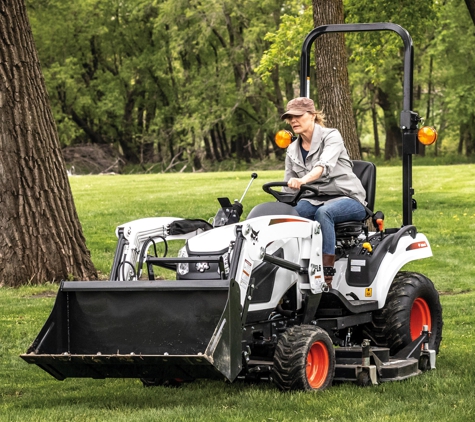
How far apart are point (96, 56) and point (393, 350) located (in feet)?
159

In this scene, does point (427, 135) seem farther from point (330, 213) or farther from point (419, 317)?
point (419, 317)

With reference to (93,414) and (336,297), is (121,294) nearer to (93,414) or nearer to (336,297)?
(93,414)

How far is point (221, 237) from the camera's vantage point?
6020 millimetres

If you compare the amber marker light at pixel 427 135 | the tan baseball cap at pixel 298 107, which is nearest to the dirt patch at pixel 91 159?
the tan baseball cap at pixel 298 107

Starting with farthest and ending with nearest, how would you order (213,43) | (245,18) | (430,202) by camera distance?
(213,43) → (245,18) → (430,202)

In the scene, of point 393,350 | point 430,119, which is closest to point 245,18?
point 430,119

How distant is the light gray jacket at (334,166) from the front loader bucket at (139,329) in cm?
153

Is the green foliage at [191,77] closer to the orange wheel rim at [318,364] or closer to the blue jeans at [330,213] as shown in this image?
the blue jeans at [330,213]

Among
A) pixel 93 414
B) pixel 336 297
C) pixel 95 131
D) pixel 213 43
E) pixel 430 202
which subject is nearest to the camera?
pixel 93 414

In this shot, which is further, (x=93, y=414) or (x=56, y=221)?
(x=56, y=221)

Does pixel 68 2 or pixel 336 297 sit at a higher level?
pixel 68 2

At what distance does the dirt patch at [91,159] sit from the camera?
148 feet

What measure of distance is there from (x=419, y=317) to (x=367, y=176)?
3.95 feet

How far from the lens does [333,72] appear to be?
13703 millimetres
